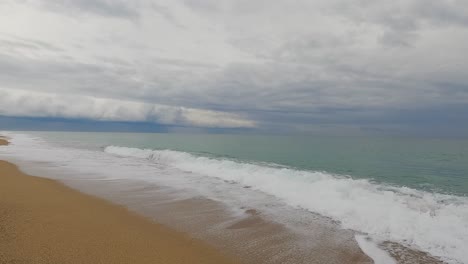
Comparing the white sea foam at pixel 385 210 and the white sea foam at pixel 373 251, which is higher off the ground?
the white sea foam at pixel 385 210

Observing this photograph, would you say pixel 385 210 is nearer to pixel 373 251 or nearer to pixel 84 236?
pixel 373 251

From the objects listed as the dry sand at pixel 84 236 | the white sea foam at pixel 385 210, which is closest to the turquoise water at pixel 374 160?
the white sea foam at pixel 385 210

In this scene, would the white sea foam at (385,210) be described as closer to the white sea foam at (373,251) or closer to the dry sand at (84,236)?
the white sea foam at (373,251)

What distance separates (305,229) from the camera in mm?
8938

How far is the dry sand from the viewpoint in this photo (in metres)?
6.10

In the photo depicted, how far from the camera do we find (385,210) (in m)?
10.4

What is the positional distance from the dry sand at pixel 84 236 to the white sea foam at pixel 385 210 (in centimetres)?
512

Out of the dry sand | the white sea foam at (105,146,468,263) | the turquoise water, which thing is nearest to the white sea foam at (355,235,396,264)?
the white sea foam at (105,146,468,263)

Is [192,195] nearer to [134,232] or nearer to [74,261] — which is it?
[134,232]

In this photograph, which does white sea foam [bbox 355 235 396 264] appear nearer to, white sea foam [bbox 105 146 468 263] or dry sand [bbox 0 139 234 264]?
white sea foam [bbox 105 146 468 263]

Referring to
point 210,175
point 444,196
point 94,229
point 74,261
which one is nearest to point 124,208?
point 94,229

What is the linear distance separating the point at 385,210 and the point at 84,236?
29.9 feet

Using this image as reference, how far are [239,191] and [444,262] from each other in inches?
355

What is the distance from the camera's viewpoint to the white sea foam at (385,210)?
8031 millimetres
